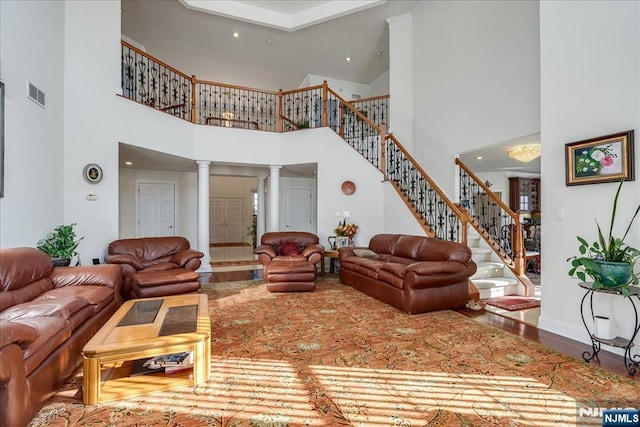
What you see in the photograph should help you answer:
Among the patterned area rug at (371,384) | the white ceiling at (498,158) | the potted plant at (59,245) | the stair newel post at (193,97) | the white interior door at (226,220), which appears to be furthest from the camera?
the white interior door at (226,220)

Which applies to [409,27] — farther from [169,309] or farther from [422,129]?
[169,309]

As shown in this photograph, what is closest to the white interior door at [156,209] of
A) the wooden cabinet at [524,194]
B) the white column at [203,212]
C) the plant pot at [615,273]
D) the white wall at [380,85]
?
the white column at [203,212]

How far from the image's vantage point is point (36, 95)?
376 cm

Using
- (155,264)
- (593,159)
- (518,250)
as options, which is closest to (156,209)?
(155,264)

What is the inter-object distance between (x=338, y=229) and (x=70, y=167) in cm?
470

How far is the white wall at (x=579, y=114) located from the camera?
2689 mm

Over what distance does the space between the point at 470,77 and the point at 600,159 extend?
3.21 metres

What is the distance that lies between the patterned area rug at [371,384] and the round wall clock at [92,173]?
126 inches

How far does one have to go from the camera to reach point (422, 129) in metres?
6.64

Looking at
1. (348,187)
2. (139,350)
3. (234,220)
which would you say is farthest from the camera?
(234,220)

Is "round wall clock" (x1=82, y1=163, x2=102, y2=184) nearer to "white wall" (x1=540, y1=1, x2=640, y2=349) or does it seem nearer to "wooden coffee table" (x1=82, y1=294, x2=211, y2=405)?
"wooden coffee table" (x1=82, y1=294, x2=211, y2=405)

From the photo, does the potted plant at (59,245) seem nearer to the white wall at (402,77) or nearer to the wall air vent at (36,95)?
the wall air vent at (36,95)

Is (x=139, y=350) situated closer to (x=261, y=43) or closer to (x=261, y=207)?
(x=261, y=207)

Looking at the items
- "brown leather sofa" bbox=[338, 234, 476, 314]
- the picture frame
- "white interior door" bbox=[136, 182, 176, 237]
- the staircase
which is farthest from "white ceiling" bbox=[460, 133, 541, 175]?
"white interior door" bbox=[136, 182, 176, 237]
